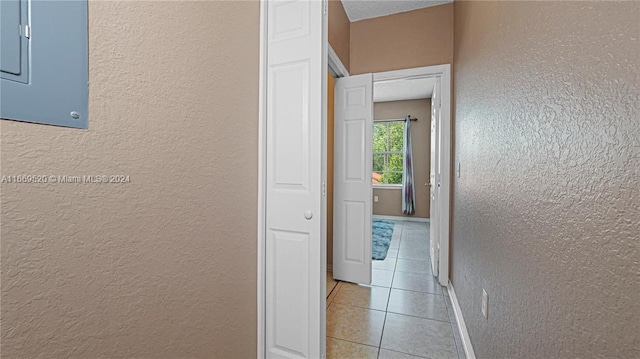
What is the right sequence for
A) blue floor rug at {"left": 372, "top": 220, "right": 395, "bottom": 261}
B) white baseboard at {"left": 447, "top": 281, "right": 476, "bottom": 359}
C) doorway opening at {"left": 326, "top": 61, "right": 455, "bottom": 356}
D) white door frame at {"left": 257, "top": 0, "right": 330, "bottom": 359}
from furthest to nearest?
blue floor rug at {"left": 372, "top": 220, "right": 395, "bottom": 261}
doorway opening at {"left": 326, "top": 61, "right": 455, "bottom": 356}
white baseboard at {"left": 447, "top": 281, "right": 476, "bottom": 359}
white door frame at {"left": 257, "top": 0, "right": 330, "bottom": 359}

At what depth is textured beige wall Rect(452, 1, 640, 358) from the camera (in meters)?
0.54

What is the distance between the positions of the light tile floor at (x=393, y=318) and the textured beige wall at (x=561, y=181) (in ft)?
1.60

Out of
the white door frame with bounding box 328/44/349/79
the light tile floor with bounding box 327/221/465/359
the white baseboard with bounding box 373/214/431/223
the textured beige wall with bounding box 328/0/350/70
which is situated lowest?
the light tile floor with bounding box 327/221/465/359

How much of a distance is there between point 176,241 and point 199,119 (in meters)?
0.47

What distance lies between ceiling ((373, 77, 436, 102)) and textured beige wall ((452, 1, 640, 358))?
11.8 ft

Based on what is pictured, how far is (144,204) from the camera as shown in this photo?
90 centimetres

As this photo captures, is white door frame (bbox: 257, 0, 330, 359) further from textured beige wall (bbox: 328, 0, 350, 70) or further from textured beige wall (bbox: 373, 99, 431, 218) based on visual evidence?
textured beige wall (bbox: 373, 99, 431, 218)

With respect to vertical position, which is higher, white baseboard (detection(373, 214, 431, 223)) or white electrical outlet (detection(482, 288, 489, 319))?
white electrical outlet (detection(482, 288, 489, 319))

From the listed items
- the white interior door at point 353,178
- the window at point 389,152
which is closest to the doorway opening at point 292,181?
the white interior door at point 353,178

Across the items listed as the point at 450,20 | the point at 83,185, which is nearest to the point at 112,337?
the point at 83,185

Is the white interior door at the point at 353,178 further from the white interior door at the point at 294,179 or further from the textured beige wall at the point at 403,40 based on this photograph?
the white interior door at the point at 294,179

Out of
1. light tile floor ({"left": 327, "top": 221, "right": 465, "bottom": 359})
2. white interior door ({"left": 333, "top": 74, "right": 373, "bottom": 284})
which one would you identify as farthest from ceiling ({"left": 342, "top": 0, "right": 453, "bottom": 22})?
light tile floor ({"left": 327, "top": 221, "right": 465, "bottom": 359})

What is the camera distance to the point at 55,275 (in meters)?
0.69

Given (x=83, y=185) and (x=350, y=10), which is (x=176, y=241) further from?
(x=350, y=10)
